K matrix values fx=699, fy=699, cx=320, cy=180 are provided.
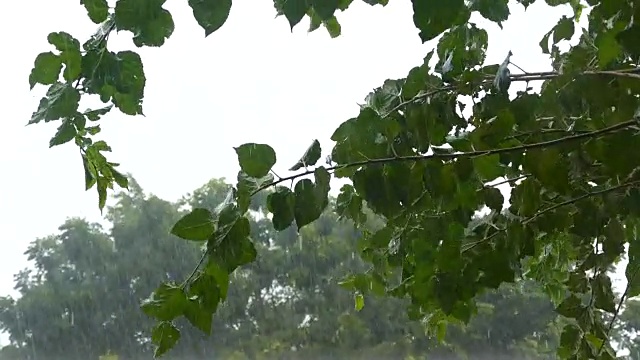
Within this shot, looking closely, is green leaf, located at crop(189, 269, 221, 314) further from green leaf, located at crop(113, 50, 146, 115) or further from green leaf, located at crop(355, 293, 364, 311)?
green leaf, located at crop(355, 293, 364, 311)

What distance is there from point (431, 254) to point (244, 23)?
60 centimetres

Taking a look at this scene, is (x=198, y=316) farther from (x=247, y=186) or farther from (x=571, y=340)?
(x=571, y=340)

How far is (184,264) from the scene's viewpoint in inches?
46.6

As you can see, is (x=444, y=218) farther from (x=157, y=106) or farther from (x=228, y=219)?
(x=157, y=106)

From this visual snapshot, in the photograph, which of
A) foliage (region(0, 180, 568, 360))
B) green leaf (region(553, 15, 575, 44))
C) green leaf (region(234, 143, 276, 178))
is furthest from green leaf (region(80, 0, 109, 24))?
foliage (region(0, 180, 568, 360))

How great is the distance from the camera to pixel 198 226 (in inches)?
16.0

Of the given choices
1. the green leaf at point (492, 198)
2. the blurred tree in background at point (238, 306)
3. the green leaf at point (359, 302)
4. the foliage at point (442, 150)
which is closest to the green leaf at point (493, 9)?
the foliage at point (442, 150)

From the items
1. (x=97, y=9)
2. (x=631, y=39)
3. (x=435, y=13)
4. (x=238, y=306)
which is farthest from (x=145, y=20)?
(x=238, y=306)

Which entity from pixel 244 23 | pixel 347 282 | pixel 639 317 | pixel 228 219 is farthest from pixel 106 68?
pixel 639 317

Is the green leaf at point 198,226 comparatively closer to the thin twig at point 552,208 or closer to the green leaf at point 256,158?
the green leaf at point 256,158

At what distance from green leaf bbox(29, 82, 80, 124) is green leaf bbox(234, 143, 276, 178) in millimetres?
97

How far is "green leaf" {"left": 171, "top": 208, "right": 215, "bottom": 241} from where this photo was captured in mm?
403

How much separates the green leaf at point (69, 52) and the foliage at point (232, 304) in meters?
0.81

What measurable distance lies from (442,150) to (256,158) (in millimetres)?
125
